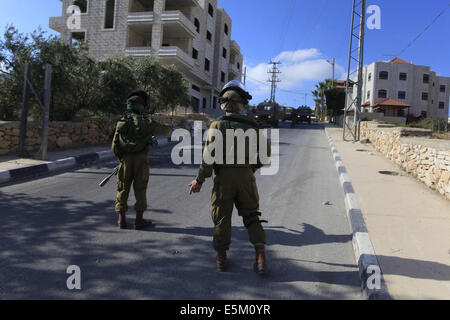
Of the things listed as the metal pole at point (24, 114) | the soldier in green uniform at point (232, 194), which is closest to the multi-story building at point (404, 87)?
the metal pole at point (24, 114)

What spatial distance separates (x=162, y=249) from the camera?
346 cm

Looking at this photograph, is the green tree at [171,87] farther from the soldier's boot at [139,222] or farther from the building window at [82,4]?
the building window at [82,4]

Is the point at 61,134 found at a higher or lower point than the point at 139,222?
higher

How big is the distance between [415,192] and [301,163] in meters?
4.01

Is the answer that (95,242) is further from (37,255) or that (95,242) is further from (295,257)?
(295,257)

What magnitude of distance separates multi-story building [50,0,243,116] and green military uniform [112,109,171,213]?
22.6 meters

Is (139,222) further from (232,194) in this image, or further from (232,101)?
(232,101)

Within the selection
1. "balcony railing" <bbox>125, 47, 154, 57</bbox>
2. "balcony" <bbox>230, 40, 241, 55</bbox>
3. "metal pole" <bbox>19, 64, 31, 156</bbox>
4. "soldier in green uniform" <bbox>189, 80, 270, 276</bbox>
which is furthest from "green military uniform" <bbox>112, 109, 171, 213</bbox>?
"balcony" <bbox>230, 40, 241, 55</bbox>

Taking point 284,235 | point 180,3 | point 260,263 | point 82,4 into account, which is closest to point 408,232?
point 284,235

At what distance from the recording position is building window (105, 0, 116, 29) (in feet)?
90.8

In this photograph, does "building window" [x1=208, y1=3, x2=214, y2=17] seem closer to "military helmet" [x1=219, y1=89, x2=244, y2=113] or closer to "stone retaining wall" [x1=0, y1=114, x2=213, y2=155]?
"stone retaining wall" [x1=0, y1=114, x2=213, y2=155]

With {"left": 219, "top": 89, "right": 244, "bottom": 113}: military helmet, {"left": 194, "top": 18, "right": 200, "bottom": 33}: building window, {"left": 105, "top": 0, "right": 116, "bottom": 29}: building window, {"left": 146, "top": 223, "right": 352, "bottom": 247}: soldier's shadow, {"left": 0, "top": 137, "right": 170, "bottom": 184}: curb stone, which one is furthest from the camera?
{"left": 194, "top": 18, "right": 200, "bottom": 33}: building window

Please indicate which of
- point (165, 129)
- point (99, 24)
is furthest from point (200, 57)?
point (165, 129)

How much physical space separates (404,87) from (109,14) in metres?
39.9
